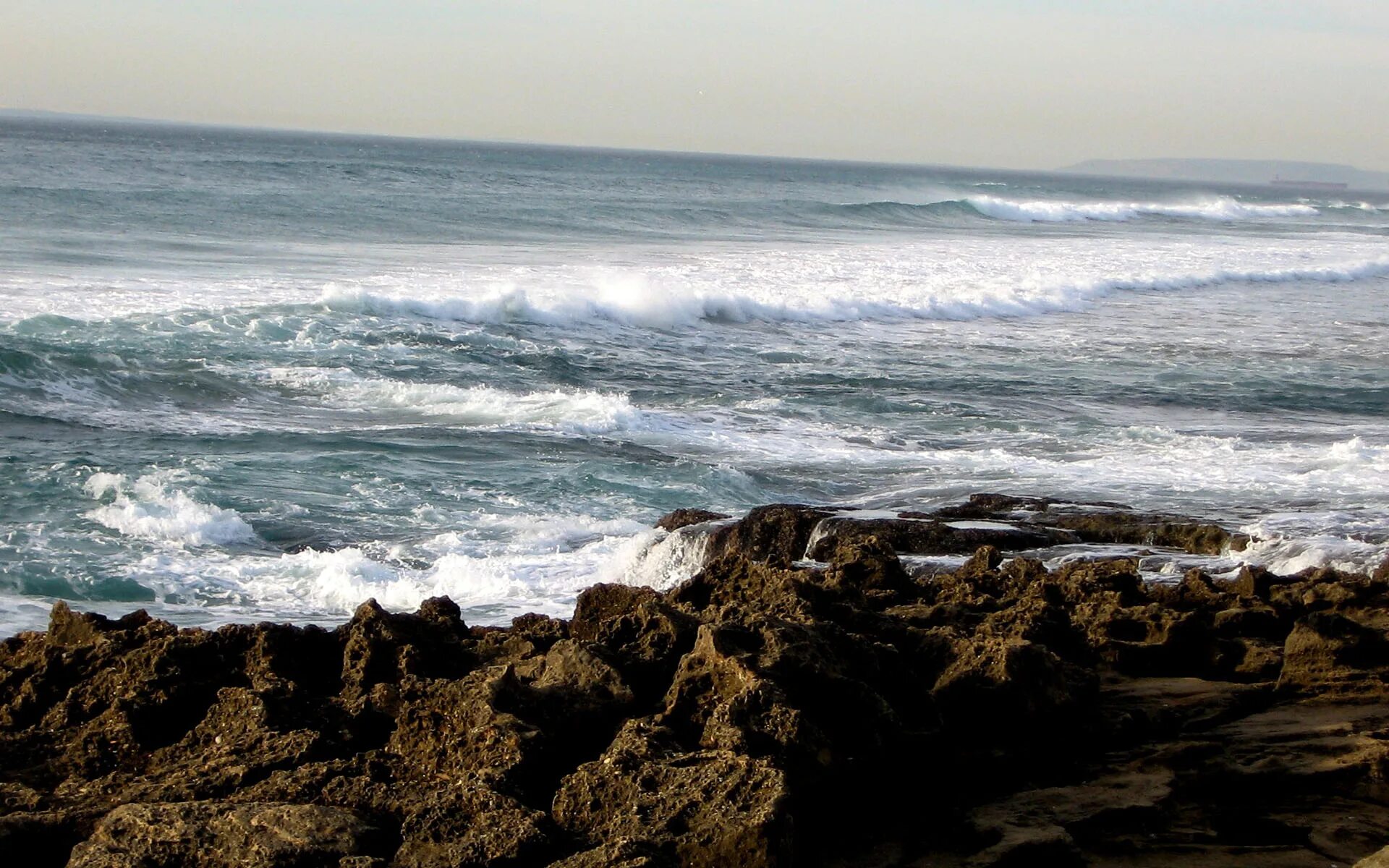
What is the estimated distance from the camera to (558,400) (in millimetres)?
15539

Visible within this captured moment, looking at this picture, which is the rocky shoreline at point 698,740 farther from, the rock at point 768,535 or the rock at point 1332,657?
the rock at point 768,535

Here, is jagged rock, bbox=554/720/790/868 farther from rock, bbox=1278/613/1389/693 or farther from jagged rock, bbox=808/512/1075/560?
jagged rock, bbox=808/512/1075/560

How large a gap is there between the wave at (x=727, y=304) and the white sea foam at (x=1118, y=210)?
36641 millimetres

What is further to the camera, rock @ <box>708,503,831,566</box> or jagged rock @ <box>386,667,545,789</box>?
rock @ <box>708,503,831,566</box>

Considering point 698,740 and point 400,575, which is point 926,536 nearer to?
point 400,575

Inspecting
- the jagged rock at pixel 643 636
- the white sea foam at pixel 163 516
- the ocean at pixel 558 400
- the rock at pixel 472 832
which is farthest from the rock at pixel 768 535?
the rock at pixel 472 832

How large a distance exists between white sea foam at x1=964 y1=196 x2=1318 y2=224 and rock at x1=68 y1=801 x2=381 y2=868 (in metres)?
63.3

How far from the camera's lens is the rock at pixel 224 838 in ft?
11.6

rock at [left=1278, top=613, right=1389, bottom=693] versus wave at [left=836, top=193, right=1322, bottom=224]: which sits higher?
wave at [left=836, top=193, right=1322, bottom=224]

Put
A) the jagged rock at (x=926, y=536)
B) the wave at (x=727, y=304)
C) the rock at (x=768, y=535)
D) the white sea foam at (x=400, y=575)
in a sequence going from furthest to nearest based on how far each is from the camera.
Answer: the wave at (x=727, y=304), the rock at (x=768, y=535), the jagged rock at (x=926, y=536), the white sea foam at (x=400, y=575)

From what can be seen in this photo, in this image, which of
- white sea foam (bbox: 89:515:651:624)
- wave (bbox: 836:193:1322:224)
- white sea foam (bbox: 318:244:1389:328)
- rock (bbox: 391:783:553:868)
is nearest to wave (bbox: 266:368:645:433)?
white sea foam (bbox: 89:515:651:624)

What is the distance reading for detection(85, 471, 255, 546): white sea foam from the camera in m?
9.98

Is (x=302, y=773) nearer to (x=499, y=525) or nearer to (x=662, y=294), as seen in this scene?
(x=499, y=525)

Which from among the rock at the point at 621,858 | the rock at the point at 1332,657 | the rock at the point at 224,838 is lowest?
the rock at the point at 1332,657
